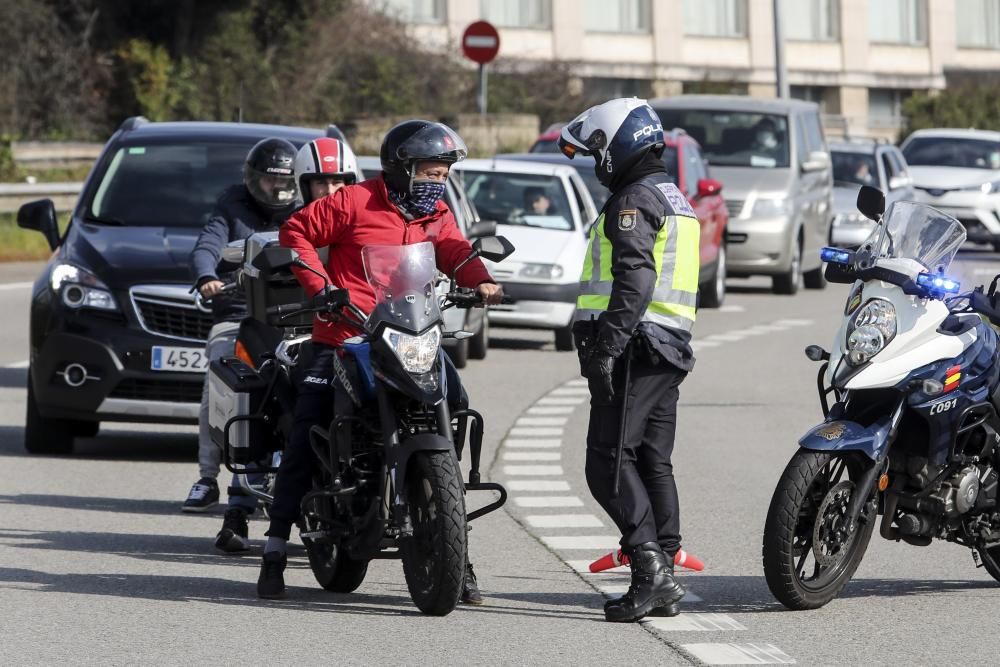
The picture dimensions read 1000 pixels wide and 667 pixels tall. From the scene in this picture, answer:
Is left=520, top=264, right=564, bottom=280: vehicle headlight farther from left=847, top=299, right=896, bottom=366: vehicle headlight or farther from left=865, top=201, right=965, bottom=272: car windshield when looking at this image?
left=847, top=299, right=896, bottom=366: vehicle headlight

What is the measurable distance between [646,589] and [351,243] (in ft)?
5.52

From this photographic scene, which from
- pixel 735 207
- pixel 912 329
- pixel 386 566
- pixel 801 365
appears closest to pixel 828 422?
pixel 912 329

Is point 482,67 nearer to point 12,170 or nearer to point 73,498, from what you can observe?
point 12,170

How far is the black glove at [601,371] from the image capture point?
804 cm

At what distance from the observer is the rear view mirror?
8.41m

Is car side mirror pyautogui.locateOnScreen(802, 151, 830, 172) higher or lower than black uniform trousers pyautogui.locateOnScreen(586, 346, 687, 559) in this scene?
higher

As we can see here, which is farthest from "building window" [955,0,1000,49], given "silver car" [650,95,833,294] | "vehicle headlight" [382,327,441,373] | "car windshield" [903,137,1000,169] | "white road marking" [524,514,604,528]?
"vehicle headlight" [382,327,441,373]

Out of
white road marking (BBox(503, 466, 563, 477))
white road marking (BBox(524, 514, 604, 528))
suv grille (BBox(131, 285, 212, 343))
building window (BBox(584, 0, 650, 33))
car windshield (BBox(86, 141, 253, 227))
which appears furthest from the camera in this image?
building window (BBox(584, 0, 650, 33))

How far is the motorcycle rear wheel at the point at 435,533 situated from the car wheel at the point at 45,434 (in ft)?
17.2

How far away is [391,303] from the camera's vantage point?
318 inches

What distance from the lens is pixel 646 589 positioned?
8.11m

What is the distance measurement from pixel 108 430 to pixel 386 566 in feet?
17.5

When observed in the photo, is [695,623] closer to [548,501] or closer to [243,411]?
[243,411]

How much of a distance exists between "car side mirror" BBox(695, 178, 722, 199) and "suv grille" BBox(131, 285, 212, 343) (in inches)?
451
